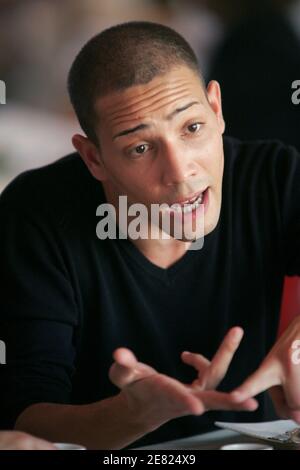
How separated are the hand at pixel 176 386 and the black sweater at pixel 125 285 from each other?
21cm

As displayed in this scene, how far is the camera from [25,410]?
0.96m

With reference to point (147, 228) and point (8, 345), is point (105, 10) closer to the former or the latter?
point (147, 228)

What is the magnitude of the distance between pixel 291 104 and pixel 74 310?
0.55 metres

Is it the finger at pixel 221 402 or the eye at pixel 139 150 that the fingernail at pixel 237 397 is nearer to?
the finger at pixel 221 402

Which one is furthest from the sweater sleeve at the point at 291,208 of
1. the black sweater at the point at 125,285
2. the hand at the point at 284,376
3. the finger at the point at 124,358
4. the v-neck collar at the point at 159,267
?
the finger at the point at 124,358

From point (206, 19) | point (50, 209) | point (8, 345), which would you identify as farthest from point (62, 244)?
point (206, 19)

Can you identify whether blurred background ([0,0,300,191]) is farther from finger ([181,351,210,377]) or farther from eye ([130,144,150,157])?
finger ([181,351,210,377])

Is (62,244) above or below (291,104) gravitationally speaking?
below

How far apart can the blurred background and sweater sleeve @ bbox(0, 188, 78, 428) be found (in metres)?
0.15

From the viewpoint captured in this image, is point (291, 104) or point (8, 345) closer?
point (8, 345)

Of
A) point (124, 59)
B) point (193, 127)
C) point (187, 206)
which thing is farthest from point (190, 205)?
point (124, 59)

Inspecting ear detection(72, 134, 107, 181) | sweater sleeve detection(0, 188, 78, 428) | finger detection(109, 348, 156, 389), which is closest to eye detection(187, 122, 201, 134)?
ear detection(72, 134, 107, 181)

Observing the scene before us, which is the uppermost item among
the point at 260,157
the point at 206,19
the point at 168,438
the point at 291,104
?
the point at 206,19

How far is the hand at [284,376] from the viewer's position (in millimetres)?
874
